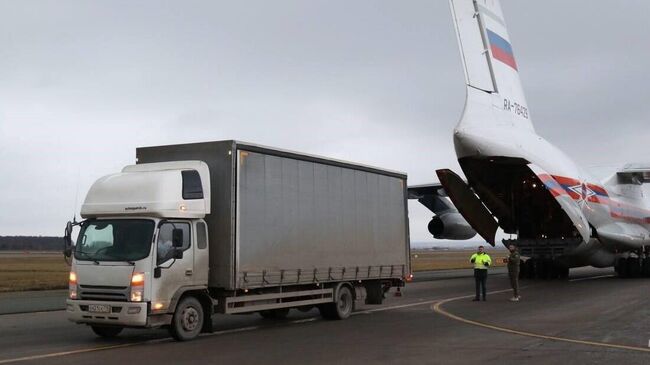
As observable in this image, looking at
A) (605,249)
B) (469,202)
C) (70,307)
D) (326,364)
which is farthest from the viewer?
(605,249)

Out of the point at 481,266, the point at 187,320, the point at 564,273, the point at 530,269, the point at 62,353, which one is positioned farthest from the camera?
the point at 564,273

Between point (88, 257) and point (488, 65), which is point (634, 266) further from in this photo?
point (88, 257)

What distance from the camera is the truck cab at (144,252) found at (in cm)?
1009

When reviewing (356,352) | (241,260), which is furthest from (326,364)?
(241,260)

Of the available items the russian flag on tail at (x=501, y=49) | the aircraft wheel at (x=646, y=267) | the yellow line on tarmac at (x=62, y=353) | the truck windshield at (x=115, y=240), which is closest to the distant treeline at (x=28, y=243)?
the aircraft wheel at (x=646, y=267)

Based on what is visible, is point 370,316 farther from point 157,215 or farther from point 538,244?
point 538,244

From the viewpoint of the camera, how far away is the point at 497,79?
23.4m

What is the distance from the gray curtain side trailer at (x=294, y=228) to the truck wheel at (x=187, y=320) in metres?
0.45

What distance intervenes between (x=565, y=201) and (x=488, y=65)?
18.6ft

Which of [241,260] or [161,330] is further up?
[241,260]

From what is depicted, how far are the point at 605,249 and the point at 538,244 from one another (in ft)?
13.2

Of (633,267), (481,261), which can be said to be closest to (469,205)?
(481,261)

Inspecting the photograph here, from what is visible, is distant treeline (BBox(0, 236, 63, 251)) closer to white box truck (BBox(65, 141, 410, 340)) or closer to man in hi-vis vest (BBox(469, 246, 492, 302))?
man in hi-vis vest (BBox(469, 246, 492, 302))

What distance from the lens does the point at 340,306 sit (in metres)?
14.0
